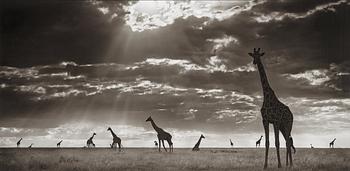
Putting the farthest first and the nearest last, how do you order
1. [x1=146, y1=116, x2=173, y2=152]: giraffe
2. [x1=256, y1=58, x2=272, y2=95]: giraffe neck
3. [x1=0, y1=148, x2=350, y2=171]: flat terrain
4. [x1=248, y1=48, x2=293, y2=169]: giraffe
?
1. [x1=146, y1=116, x2=173, y2=152]: giraffe
2. [x1=0, y1=148, x2=350, y2=171]: flat terrain
3. [x1=256, y1=58, x2=272, y2=95]: giraffe neck
4. [x1=248, y1=48, x2=293, y2=169]: giraffe

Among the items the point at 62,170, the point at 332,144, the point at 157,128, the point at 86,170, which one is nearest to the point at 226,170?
the point at 86,170

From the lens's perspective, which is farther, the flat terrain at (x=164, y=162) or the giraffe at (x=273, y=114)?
the flat terrain at (x=164, y=162)

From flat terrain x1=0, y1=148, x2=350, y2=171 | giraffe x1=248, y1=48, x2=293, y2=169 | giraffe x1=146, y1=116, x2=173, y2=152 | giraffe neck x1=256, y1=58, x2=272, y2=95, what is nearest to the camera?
giraffe x1=248, y1=48, x2=293, y2=169

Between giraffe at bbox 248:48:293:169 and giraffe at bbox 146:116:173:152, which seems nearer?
giraffe at bbox 248:48:293:169

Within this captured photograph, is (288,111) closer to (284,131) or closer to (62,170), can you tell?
(284,131)

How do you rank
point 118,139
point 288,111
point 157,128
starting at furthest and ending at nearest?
point 118,139 < point 157,128 < point 288,111

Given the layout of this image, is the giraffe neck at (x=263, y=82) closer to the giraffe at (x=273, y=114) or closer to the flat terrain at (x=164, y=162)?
the giraffe at (x=273, y=114)

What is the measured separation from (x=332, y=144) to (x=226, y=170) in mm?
40369

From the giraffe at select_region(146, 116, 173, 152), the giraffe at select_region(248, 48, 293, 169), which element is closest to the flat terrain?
the giraffe at select_region(248, 48, 293, 169)

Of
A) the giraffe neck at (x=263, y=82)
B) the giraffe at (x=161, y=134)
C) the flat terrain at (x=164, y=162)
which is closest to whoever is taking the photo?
the giraffe neck at (x=263, y=82)

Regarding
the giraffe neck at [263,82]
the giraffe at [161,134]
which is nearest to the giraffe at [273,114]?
the giraffe neck at [263,82]

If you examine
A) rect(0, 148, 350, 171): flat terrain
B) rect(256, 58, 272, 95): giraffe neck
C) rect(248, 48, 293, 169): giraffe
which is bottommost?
rect(0, 148, 350, 171): flat terrain

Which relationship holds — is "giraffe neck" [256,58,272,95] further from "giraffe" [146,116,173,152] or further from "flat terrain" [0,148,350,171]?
"giraffe" [146,116,173,152]

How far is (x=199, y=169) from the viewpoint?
540 inches
